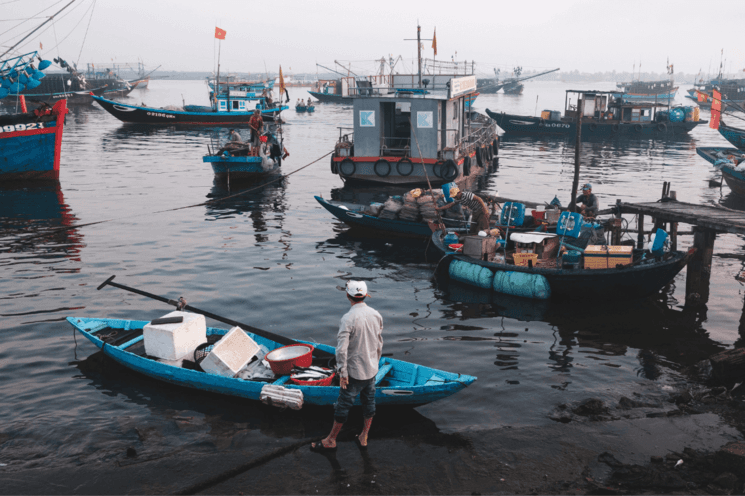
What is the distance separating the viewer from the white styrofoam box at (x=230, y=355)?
325 inches

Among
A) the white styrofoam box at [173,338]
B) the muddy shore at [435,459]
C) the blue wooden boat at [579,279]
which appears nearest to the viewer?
the muddy shore at [435,459]

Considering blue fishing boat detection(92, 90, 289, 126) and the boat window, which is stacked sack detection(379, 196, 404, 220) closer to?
the boat window

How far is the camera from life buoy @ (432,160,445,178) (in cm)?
2356

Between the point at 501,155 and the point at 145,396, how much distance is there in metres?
36.4

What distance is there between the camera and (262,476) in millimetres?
6426

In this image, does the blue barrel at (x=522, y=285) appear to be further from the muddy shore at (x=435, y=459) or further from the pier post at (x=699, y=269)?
the muddy shore at (x=435, y=459)

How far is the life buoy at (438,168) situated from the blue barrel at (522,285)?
1118 centimetres

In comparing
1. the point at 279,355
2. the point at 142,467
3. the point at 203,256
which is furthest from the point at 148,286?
the point at 142,467

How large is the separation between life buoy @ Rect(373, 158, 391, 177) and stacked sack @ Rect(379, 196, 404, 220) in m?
6.60

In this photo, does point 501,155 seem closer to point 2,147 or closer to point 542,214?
point 542,214

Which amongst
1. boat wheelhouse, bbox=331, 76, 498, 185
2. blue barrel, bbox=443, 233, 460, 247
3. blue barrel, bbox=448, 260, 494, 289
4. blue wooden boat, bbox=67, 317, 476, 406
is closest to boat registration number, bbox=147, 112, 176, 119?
boat wheelhouse, bbox=331, 76, 498, 185

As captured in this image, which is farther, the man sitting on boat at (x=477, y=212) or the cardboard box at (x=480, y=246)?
the man sitting on boat at (x=477, y=212)

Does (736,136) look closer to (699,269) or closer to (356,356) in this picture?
(699,269)

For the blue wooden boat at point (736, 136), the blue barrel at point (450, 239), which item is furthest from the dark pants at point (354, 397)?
the blue wooden boat at point (736, 136)
